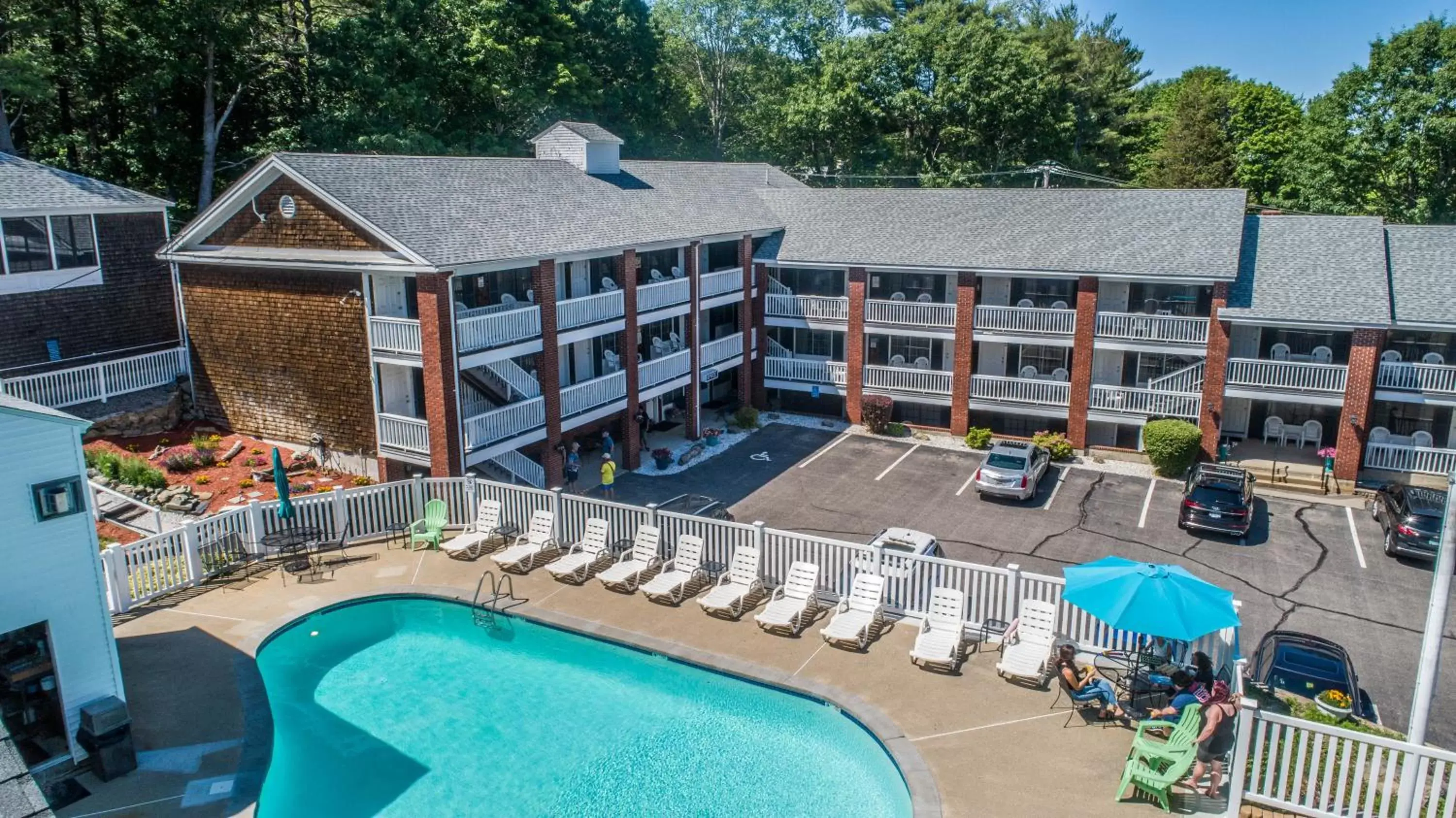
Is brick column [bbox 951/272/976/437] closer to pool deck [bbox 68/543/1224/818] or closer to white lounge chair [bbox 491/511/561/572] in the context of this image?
pool deck [bbox 68/543/1224/818]

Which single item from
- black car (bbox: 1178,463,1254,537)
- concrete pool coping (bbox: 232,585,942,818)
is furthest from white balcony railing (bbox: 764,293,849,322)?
concrete pool coping (bbox: 232,585,942,818)

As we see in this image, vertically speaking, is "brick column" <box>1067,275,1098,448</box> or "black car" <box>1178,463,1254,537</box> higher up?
"brick column" <box>1067,275,1098,448</box>

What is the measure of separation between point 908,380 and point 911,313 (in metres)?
2.36

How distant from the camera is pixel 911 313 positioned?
33250 mm

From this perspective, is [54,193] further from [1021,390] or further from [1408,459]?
[1408,459]

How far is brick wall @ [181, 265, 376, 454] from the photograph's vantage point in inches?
957

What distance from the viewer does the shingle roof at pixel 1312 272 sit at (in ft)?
90.4

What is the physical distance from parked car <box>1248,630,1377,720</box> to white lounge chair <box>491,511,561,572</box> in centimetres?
1336

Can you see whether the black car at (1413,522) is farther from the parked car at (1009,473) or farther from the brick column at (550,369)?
the brick column at (550,369)

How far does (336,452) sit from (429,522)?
5.54 meters

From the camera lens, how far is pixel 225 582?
63.1 feet

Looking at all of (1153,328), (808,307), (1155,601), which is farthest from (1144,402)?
(1155,601)

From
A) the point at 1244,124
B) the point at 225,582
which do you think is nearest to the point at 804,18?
the point at 1244,124

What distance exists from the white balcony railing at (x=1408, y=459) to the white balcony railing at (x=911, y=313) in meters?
12.9
